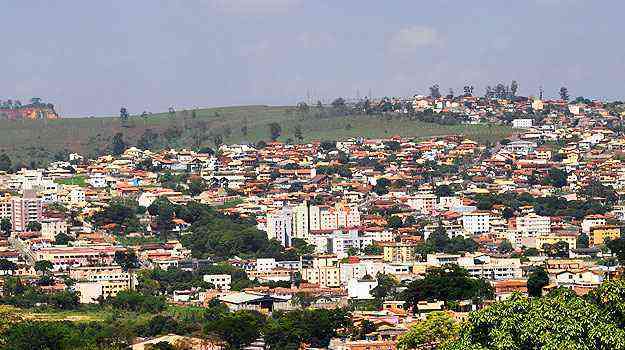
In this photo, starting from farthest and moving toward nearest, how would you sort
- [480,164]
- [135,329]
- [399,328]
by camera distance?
[480,164], [135,329], [399,328]

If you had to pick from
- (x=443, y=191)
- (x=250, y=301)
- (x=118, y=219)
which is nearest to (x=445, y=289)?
(x=250, y=301)

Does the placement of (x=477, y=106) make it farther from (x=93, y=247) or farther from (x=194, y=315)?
(x=194, y=315)

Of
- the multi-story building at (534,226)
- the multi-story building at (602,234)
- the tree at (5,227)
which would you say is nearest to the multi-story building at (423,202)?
the multi-story building at (534,226)

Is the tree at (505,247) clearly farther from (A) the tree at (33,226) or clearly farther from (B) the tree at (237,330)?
(B) the tree at (237,330)

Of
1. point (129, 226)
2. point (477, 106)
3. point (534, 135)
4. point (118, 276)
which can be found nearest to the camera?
point (118, 276)

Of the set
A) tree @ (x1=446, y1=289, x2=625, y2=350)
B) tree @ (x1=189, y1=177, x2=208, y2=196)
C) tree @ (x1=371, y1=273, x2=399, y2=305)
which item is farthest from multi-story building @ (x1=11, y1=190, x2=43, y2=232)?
tree @ (x1=446, y1=289, x2=625, y2=350)

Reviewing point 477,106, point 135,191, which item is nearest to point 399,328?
point 135,191

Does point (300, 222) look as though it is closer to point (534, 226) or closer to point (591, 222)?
point (534, 226)
